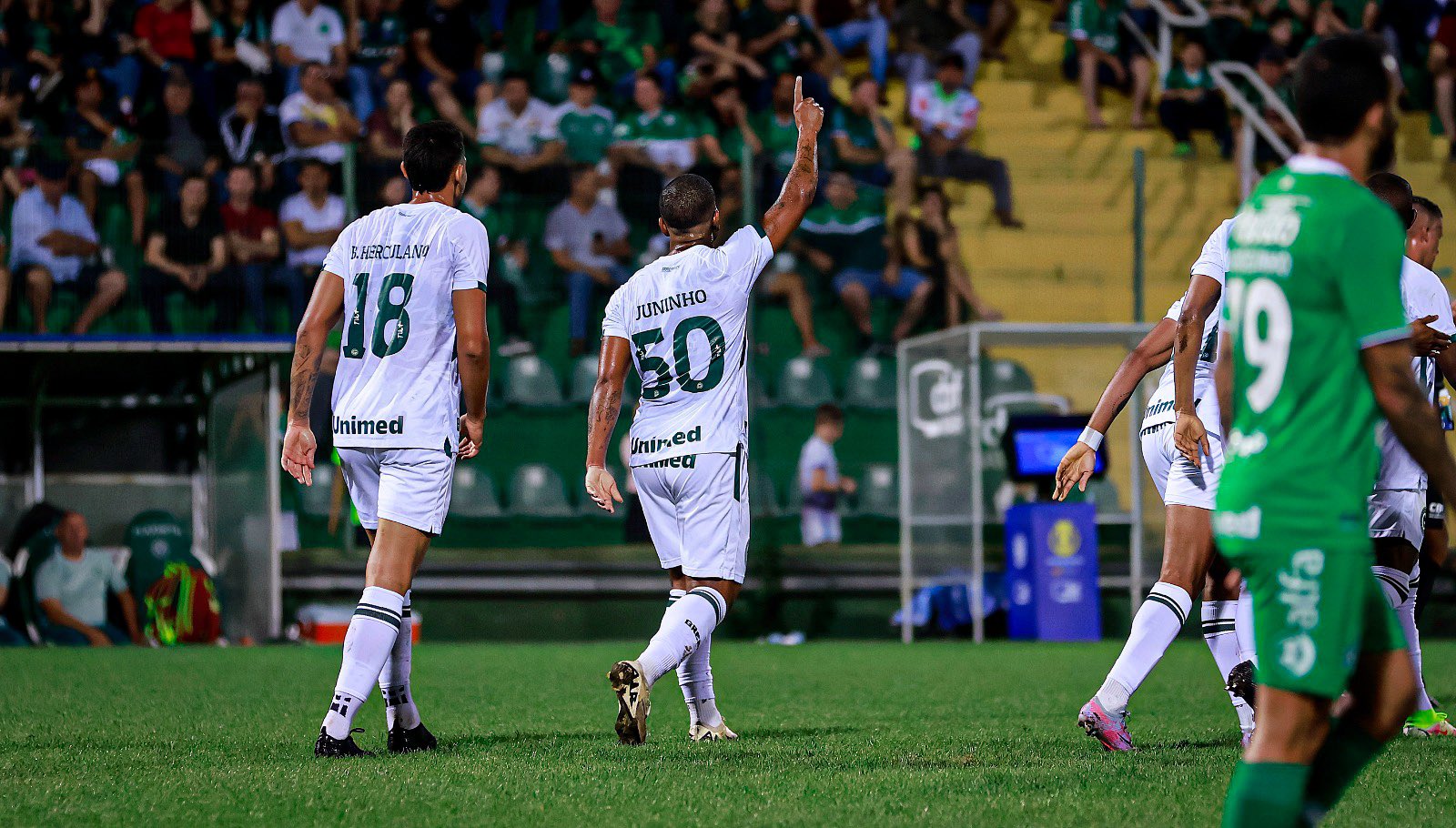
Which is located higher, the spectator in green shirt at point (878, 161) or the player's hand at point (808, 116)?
the spectator in green shirt at point (878, 161)

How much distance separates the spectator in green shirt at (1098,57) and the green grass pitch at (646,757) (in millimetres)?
10536

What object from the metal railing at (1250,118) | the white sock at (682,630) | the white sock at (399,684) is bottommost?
the white sock at (399,684)

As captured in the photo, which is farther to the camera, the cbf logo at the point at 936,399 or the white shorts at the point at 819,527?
the cbf logo at the point at 936,399

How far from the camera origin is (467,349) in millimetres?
5855

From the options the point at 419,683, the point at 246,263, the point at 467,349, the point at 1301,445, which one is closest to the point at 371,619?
the point at 467,349

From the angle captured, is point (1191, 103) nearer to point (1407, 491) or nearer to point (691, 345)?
point (1407, 491)

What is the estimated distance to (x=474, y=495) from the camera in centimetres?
1459

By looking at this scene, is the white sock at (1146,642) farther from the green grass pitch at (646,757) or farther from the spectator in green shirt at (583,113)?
the spectator in green shirt at (583,113)

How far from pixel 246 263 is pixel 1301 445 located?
481 inches

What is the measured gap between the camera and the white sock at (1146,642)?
5.96 m

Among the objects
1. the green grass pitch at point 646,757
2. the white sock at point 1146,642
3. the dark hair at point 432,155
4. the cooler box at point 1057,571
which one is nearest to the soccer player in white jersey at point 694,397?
the green grass pitch at point 646,757

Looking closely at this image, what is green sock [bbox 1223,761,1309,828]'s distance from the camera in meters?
3.19

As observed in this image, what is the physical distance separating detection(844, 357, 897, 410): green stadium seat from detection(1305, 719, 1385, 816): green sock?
11.4 meters

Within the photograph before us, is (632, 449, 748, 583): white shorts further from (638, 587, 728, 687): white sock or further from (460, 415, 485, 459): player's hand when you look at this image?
(460, 415, 485, 459): player's hand
